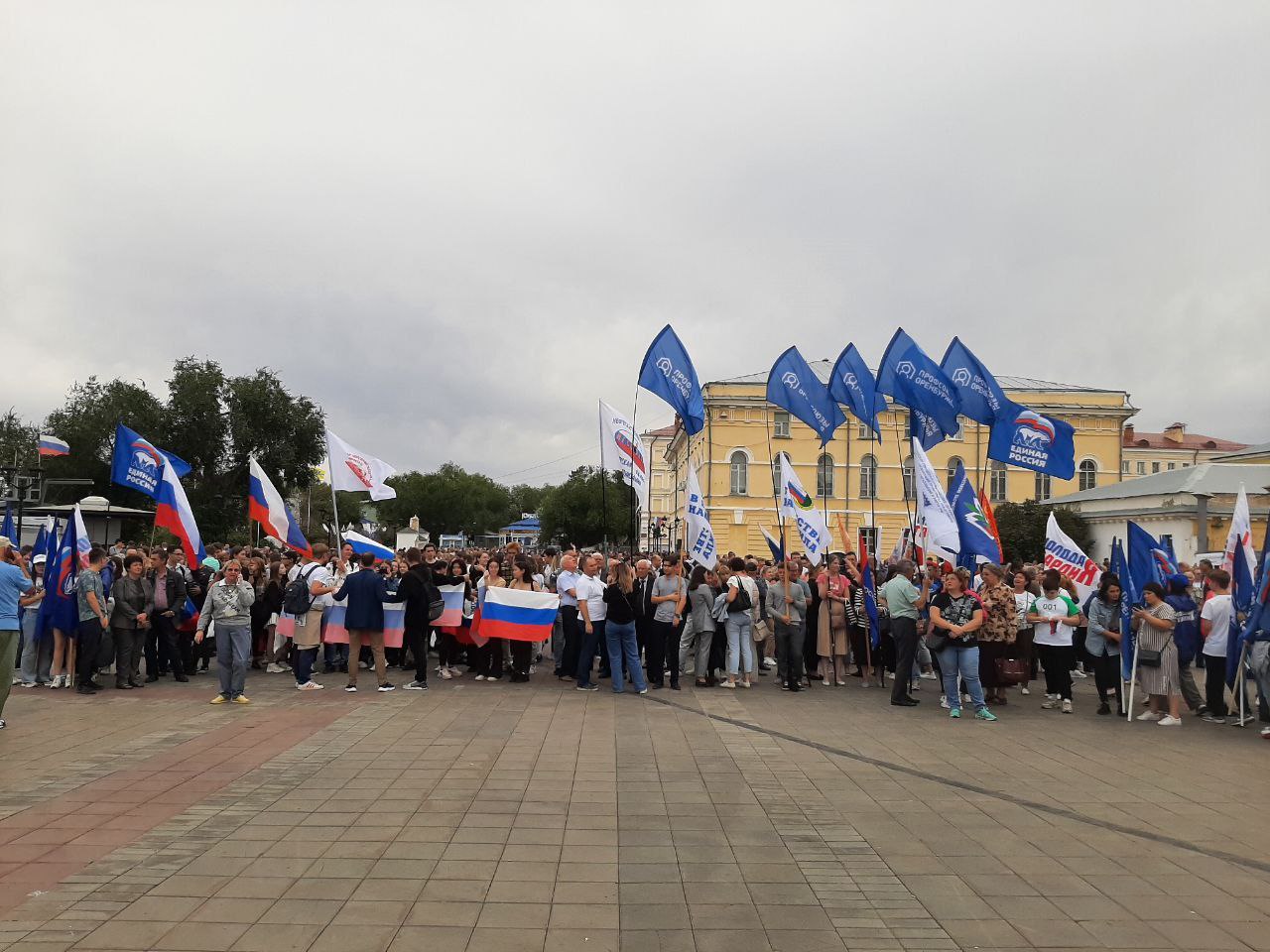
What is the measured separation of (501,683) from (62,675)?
5.89 m

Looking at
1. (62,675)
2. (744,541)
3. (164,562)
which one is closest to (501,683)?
(164,562)

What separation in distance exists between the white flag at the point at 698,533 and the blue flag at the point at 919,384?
504 centimetres

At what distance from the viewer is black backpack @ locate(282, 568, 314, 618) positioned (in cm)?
1319

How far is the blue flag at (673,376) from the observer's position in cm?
1631

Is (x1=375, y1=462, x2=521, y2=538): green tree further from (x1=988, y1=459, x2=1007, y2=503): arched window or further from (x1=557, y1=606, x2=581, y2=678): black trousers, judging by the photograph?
(x1=557, y1=606, x2=581, y2=678): black trousers

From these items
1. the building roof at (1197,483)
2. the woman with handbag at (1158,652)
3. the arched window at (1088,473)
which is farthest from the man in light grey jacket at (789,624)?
the arched window at (1088,473)

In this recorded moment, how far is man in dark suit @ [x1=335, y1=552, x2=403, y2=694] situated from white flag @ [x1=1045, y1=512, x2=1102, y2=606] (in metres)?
10.4

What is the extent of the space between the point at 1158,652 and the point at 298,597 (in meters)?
11.1

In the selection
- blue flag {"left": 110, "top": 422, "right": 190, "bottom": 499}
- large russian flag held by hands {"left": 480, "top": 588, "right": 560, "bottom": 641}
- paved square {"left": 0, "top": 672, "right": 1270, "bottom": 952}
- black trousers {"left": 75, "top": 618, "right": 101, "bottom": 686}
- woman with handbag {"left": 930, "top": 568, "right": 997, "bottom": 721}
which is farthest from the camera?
blue flag {"left": 110, "top": 422, "right": 190, "bottom": 499}

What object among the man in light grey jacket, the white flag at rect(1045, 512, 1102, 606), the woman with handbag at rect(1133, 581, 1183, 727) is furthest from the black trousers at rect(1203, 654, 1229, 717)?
the man in light grey jacket

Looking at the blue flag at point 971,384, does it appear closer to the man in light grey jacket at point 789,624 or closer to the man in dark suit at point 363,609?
the man in light grey jacket at point 789,624

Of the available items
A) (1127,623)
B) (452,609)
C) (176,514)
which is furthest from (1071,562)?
(176,514)

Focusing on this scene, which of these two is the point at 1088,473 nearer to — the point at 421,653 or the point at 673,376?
the point at 673,376

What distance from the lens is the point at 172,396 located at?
52000 mm
